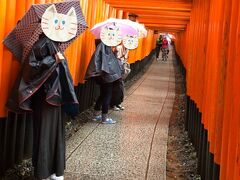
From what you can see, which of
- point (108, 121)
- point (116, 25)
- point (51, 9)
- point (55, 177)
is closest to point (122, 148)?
point (108, 121)

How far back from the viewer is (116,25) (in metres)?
7.99

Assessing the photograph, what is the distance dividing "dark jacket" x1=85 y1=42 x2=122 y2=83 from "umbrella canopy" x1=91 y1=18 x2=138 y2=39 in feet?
0.92

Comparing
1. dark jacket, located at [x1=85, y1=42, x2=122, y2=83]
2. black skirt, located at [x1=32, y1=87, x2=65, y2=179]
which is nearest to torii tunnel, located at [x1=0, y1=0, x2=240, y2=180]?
black skirt, located at [x1=32, y1=87, x2=65, y2=179]

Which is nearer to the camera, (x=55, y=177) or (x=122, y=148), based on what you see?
(x=55, y=177)

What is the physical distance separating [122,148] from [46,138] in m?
2.38

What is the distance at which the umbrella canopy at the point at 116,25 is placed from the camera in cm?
787

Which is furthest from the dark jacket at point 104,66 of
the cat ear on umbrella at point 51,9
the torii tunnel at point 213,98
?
the cat ear on umbrella at point 51,9

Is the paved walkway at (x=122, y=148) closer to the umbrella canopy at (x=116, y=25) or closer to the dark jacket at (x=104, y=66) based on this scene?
the dark jacket at (x=104, y=66)

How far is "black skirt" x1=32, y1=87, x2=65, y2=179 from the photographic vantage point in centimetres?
456

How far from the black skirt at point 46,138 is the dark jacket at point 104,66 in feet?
11.0

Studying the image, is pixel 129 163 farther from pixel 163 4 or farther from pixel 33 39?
pixel 163 4

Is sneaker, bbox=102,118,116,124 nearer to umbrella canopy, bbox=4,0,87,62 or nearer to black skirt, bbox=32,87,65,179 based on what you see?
black skirt, bbox=32,87,65,179

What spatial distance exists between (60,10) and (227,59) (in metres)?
1.87

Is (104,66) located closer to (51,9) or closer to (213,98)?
(51,9)
